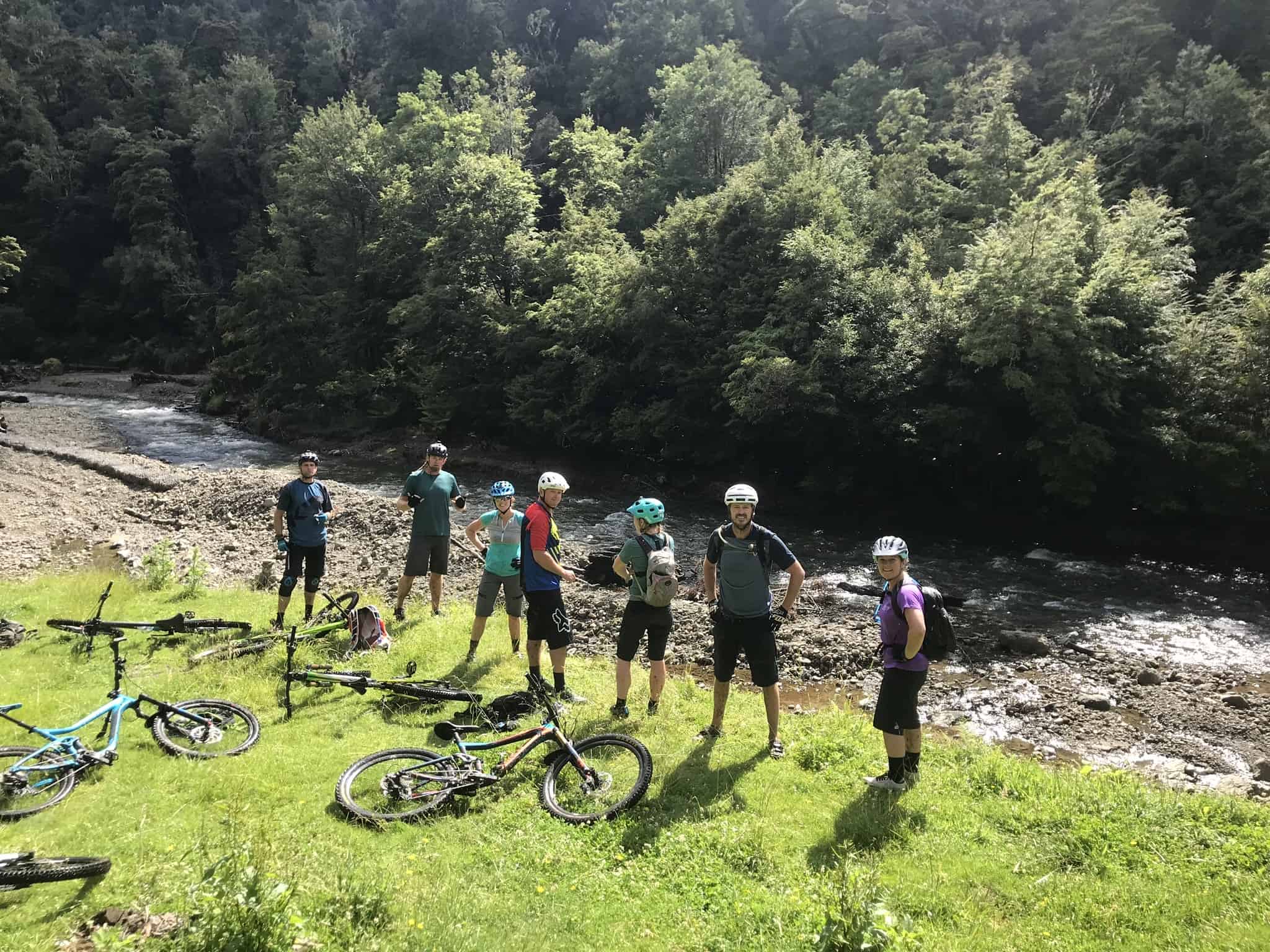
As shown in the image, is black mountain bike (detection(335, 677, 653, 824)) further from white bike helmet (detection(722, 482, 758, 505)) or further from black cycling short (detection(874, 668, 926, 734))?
white bike helmet (detection(722, 482, 758, 505))

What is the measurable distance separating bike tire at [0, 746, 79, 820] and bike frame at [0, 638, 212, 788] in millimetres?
47

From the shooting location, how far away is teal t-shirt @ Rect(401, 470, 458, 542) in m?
10.3

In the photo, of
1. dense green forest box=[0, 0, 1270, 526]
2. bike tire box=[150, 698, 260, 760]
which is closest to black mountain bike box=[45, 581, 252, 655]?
bike tire box=[150, 698, 260, 760]

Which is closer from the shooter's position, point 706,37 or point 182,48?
point 706,37

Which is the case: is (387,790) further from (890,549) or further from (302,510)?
(302,510)

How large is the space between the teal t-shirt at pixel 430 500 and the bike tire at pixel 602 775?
4.96 metres

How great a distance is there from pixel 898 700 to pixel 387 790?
444cm

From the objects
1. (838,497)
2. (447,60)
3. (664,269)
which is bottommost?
(838,497)

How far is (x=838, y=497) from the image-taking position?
26.5 meters

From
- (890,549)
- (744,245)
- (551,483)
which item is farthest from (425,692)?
(744,245)

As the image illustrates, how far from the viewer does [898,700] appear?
631 centimetres

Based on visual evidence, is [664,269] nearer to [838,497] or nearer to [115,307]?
[838,497]

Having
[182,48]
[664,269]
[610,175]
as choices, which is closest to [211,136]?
[182,48]

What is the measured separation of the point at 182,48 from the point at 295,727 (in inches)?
4538
